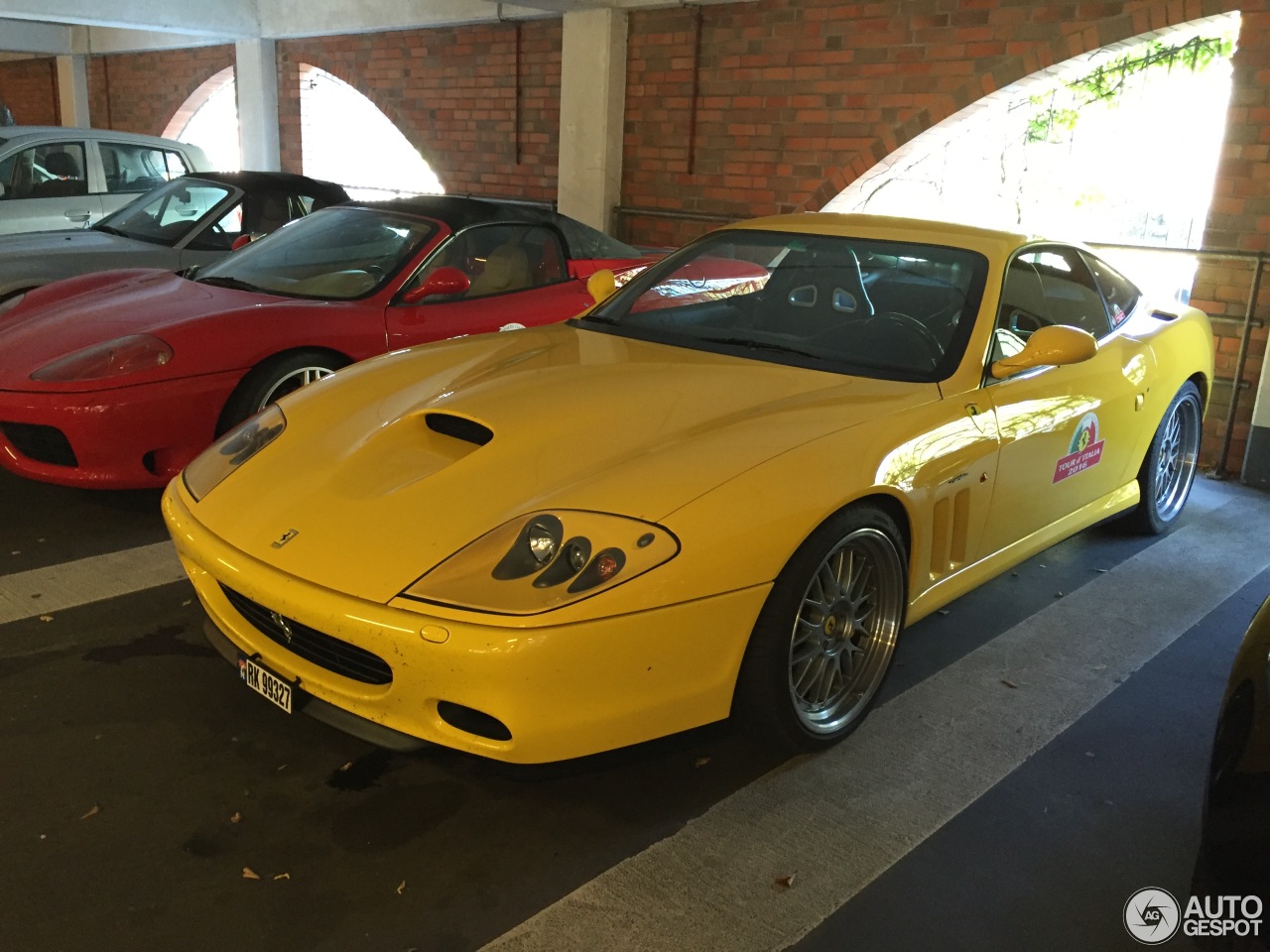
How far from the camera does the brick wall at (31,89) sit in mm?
16734

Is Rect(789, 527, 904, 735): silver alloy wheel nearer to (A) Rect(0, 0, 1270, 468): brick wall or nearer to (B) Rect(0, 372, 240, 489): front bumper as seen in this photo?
(B) Rect(0, 372, 240, 489): front bumper

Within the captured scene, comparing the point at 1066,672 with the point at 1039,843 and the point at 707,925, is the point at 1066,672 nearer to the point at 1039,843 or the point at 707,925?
the point at 1039,843

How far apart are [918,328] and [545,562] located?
64.2 inches

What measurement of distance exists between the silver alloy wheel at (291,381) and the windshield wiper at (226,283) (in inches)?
23.5

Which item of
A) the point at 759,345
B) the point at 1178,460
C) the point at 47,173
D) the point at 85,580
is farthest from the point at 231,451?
the point at 47,173

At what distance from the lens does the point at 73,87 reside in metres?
16.0

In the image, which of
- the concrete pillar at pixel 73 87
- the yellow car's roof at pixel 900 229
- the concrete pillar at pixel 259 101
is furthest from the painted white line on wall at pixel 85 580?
the concrete pillar at pixel 73 87

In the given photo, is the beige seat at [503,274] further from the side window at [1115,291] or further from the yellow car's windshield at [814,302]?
the side window at [1115,291]

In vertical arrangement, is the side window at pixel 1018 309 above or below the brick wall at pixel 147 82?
below

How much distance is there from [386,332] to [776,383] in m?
2.25

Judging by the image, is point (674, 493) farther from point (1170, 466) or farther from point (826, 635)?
point (1170, 466)

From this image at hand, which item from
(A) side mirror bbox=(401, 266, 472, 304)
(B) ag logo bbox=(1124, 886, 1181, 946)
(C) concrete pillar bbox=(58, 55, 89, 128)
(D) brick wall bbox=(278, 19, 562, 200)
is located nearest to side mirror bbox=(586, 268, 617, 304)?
(A) side mirror bbox=(401, 266, 472, 304)

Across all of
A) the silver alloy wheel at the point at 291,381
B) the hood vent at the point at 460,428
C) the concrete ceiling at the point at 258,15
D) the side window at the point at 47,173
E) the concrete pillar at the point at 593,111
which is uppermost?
the concrete ceiling at the point at 258,15

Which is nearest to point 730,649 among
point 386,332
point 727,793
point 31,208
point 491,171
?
point 727,793
